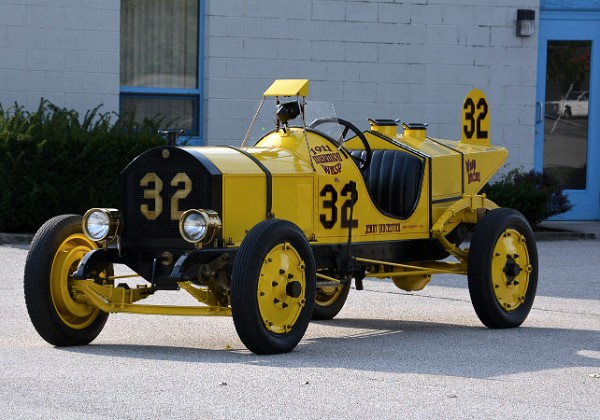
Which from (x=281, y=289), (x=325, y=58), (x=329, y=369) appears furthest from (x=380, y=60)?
(x=329, y=369)

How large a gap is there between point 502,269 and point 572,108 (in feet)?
28.4

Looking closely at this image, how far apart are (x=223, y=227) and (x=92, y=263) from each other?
77 centimetres

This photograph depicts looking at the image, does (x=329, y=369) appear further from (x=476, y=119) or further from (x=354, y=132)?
(x=476, y=119)

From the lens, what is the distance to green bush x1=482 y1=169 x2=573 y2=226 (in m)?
15.4

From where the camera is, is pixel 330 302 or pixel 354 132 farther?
pixel 330 302

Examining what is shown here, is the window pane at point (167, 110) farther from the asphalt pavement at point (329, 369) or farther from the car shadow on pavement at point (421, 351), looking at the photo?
the car shadow on pavement at point (421, 351)

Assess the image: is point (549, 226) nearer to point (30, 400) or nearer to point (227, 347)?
point (227, 347)

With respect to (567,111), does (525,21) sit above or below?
above

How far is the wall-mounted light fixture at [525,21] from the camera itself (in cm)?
1655

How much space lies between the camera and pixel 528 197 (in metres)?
15.4

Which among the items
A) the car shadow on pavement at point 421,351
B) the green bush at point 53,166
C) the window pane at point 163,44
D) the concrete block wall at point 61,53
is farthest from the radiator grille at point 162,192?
the window pane at point 163,44

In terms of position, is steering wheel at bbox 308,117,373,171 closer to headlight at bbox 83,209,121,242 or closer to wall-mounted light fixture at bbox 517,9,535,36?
headlight at bbox 83,209,121,242

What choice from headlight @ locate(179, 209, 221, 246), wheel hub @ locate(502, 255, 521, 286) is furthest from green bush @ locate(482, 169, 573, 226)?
headlight @ locate(179, 209, 221, 246)

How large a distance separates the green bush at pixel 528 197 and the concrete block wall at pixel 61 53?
4.44m
